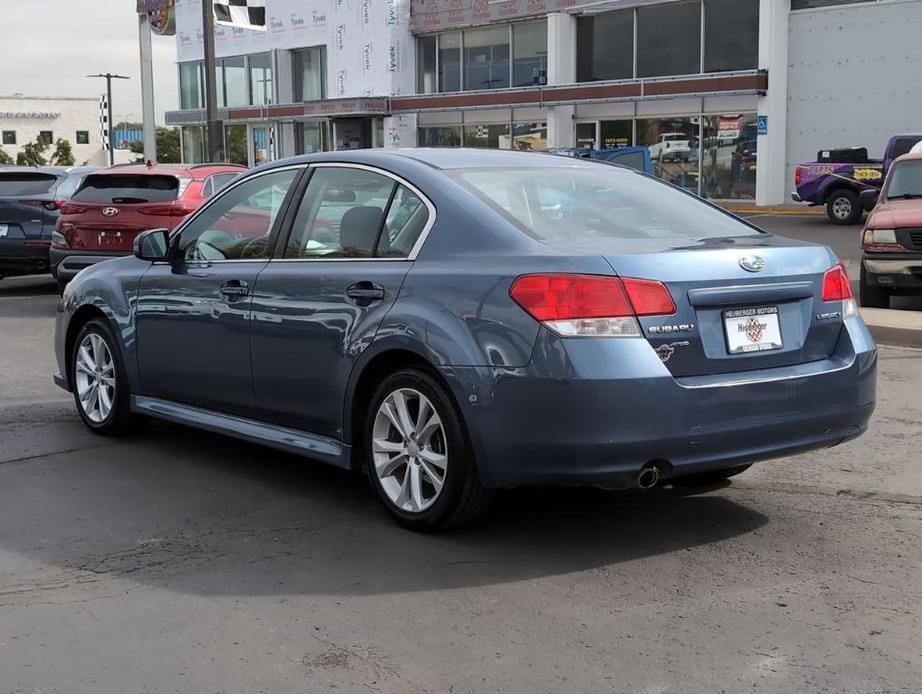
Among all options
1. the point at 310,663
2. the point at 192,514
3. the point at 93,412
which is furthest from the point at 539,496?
the point at 93,412

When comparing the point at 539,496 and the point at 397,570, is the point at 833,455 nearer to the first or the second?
the point at 539,496

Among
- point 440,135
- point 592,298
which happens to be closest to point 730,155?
point 440,135

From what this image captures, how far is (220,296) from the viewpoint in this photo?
6.03 meters

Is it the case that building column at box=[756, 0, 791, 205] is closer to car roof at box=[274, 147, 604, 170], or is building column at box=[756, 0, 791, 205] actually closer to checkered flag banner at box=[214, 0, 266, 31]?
checkered flag banner at box=[214, 0, 266, 31]

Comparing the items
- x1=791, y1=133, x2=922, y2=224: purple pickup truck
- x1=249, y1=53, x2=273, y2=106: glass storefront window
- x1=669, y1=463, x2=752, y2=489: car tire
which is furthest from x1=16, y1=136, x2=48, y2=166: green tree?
x1=669, y1=463, x2=752, y2=489: car tire

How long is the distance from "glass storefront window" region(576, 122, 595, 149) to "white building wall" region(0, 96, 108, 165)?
2935 inches

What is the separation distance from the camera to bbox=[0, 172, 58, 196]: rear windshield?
1550 cm

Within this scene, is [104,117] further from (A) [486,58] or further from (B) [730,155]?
(B) [730,155]

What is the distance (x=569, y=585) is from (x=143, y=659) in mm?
1543

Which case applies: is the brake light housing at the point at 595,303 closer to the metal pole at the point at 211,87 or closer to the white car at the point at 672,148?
the metal pole at the point at 211,87

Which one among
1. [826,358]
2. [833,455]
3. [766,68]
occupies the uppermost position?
[766,68]

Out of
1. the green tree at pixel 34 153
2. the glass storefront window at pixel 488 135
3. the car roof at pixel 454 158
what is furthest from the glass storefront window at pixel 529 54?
the green tree at pixel 34 153

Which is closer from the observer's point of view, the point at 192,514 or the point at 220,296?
the point at 192,514

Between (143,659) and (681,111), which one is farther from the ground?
(681,111)
